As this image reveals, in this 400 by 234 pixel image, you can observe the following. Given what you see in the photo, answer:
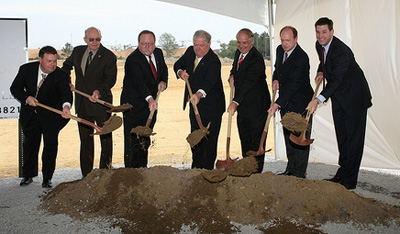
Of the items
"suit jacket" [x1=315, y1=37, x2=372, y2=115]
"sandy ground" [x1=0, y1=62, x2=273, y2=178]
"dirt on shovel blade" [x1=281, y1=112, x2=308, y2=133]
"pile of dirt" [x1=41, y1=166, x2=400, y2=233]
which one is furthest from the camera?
"sandy ground" [x1=0, y1=62, x2=273, y2=178]

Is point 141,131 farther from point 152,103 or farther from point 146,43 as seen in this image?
point 146,43

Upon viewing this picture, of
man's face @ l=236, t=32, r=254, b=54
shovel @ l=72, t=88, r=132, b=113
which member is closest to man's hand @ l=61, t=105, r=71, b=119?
shovel @ l=72, t=88, r=132, b=113

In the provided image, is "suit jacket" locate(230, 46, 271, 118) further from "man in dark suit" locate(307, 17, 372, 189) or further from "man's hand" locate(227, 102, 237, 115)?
"man in dark suit" locate(307, 17, 372, 189)

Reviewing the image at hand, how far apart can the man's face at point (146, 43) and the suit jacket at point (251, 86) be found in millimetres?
907

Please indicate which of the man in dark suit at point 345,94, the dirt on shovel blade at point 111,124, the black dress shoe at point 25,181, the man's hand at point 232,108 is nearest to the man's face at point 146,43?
the dirt on shovel blade at point 111,124

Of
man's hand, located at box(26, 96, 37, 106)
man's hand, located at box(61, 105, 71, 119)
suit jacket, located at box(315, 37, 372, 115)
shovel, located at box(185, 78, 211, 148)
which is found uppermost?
suit jacket, located at box(315, 37, 372, 115)

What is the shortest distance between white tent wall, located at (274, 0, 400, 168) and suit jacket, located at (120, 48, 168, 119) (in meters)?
1.96

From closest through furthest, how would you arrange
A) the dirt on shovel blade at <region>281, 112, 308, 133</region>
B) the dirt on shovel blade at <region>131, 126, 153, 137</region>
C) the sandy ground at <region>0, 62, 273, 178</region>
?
the dirt on shovel blade at <region>281, 112, 308, 133</region>, the dirt on shovel blade at <region>131, 126, 153, 137</region>, the sandy ground at <region>0, 62, 273, 178</region>

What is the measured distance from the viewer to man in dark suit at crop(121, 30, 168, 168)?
4350mm

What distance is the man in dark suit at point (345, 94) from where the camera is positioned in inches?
163

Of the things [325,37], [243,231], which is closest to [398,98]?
[325,37]

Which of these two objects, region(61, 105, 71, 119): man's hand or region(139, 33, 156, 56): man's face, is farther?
region(139, 33, 156, 56): man's face

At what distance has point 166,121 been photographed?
490 inches

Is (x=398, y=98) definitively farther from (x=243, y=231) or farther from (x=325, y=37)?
(x=243, y=231)
